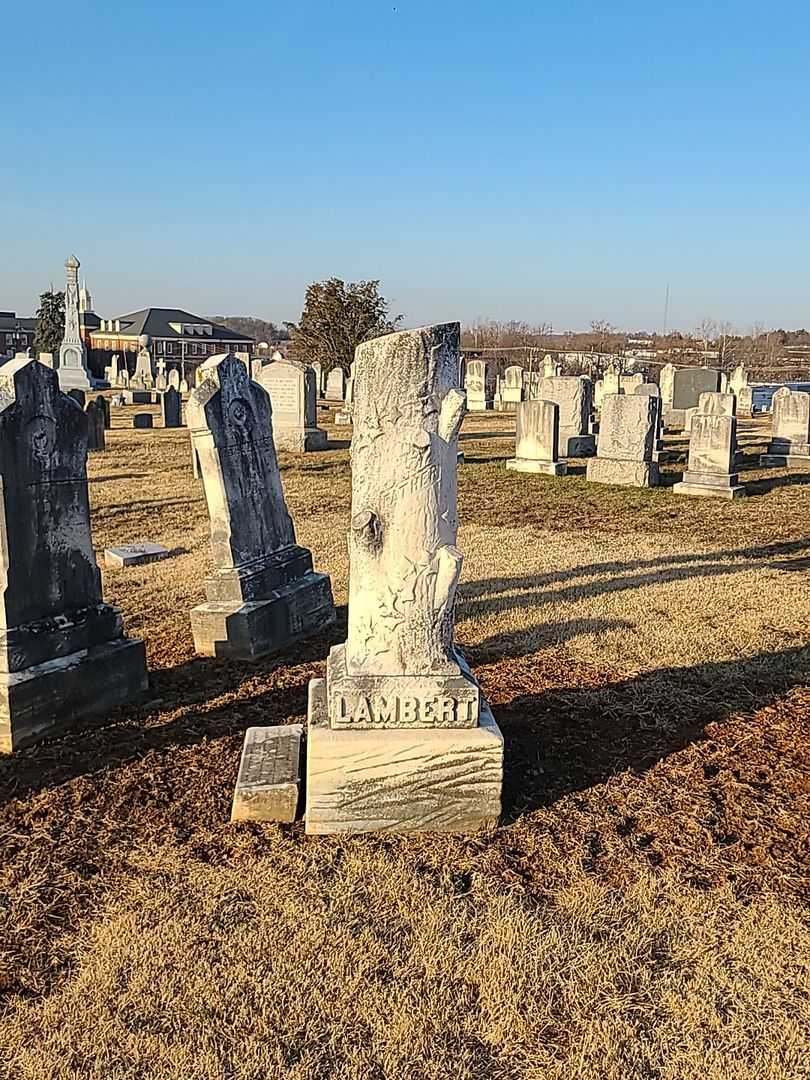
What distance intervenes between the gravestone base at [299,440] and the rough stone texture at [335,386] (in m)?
14.9

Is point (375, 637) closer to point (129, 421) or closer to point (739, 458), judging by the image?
point (739, 458)

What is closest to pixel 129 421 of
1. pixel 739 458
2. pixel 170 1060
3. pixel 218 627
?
pixel 739 458

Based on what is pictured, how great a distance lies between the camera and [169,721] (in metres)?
5.03

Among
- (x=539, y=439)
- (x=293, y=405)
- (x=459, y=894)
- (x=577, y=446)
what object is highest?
(x=293, y=405)

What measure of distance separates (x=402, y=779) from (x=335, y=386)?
1238 inches

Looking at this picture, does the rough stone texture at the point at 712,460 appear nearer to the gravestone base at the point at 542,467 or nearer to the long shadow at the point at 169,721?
the gravestone base at the point at 542,467

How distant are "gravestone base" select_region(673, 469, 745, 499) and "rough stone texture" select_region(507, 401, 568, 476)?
265 centimetres

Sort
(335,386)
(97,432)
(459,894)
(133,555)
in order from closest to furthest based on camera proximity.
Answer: (459,894) < (133,555) < (97,432) < (335,386)

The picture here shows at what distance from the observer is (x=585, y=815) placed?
12.9ft

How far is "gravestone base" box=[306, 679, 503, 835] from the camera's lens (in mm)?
3730

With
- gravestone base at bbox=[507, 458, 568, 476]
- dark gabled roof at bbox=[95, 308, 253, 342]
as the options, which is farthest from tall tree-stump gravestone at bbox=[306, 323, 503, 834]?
dark gabled roof at bbox=[95, 308, 253, 342]

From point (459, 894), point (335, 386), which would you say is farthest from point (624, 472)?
point (335, 386)

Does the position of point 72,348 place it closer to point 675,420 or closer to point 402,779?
point 675,420

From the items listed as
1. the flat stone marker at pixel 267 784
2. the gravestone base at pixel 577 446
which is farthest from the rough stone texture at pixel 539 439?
the flat stone marker at pixel 267 784
